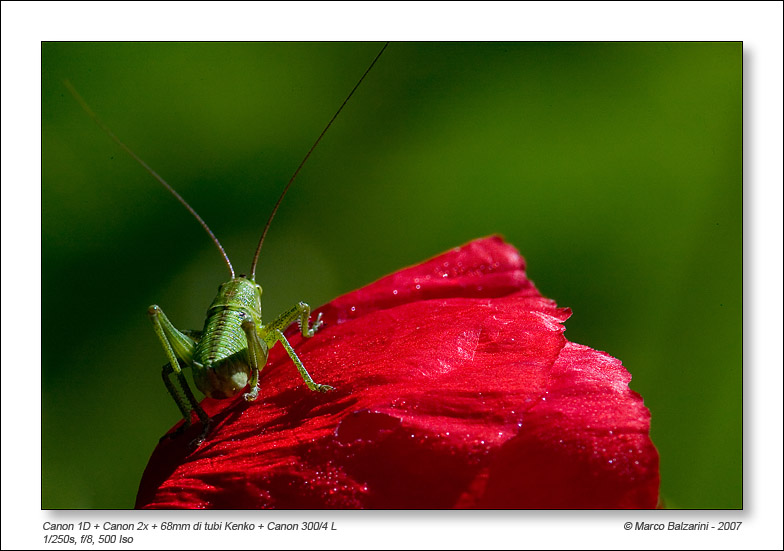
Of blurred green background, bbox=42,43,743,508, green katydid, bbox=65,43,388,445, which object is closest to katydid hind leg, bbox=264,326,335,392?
green katydid, bbox=65,43,388,445

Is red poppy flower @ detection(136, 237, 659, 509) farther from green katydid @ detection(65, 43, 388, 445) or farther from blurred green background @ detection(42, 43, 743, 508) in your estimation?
blurred green background @ detection(42, 43, 743, 508)

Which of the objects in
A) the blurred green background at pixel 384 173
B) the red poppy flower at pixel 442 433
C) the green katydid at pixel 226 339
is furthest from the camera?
the blurred green background at pixel 384 173

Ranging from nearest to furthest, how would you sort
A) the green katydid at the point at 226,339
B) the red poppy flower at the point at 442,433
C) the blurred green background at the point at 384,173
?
the red poppy flower at the point at 442,433 → the green katydid at the point at 226,339 → the blurred green background at the point at 384,173

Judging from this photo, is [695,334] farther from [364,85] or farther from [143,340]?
[143,340]

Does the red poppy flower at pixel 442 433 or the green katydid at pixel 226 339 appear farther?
the green katydid at pixel 226 339

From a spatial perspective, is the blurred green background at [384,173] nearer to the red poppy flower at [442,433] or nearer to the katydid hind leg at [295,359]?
the katydid hind leg at [295,359]

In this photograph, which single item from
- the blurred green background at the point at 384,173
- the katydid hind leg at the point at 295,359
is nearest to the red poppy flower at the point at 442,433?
the katydid hind leg at the point at 295,359

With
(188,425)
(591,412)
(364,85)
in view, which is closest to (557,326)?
(591,412)
